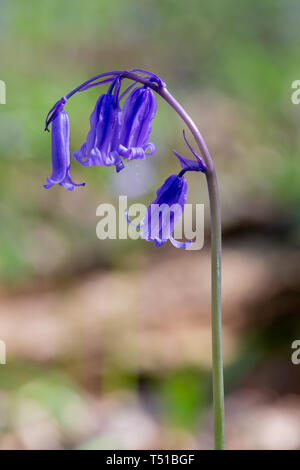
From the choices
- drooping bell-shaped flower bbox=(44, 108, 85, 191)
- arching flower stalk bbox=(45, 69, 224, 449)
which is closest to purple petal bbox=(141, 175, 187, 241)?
arching flower stalk bbox=(45, 69, 224, 449)

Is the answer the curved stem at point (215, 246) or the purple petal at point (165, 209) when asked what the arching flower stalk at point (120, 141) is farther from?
the curved stem at point (215, 246)

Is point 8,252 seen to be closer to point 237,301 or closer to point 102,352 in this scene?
point 102,352

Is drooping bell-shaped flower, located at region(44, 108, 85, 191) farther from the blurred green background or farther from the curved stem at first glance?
the blurred green background

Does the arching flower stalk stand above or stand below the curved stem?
above

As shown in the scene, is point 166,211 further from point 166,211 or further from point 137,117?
point 137,117

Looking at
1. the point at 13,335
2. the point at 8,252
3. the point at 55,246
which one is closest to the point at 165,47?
the point at 55,246

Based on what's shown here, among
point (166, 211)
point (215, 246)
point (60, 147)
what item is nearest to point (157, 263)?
point (166, 211)
